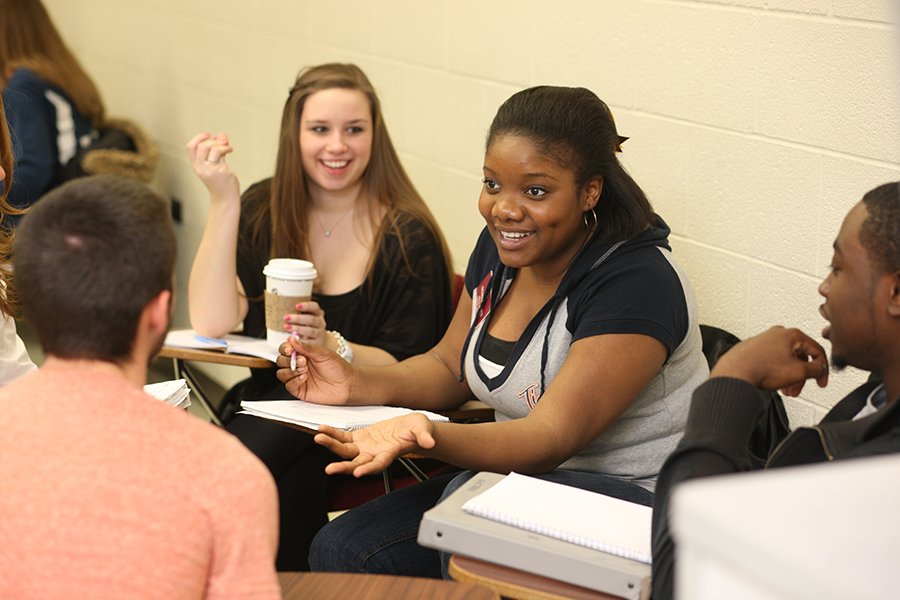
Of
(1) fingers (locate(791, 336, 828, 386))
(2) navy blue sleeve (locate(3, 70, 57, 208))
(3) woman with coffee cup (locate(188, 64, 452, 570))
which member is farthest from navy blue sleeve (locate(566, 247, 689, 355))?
(2) navy blue sleeve (locate(3, 70, 57, 208))

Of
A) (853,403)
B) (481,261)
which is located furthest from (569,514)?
(481,261)

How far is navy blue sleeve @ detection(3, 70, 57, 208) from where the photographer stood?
4.28m

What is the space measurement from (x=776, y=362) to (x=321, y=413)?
2.96 ft

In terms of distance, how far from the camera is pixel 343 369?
2.29m

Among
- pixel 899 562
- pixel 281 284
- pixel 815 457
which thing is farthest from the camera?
pixel 281 284

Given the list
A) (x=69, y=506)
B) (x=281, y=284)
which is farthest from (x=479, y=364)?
(x=69, y=506)

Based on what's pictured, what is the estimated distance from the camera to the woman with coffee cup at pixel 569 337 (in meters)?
1.97

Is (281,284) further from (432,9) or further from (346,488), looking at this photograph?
(432,9)

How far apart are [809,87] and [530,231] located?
64 cm

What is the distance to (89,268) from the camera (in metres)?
1.12

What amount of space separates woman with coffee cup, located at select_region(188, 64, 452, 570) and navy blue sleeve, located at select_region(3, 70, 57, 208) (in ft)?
5.72

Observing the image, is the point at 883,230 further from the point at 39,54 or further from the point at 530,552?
the point at 39,54

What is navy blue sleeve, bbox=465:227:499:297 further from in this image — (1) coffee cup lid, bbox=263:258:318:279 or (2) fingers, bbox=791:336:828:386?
(2) fingers, bbox=791:336:828:386

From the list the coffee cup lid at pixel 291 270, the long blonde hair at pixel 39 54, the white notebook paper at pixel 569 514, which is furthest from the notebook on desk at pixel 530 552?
the long blonde hair at pixel 39 54
